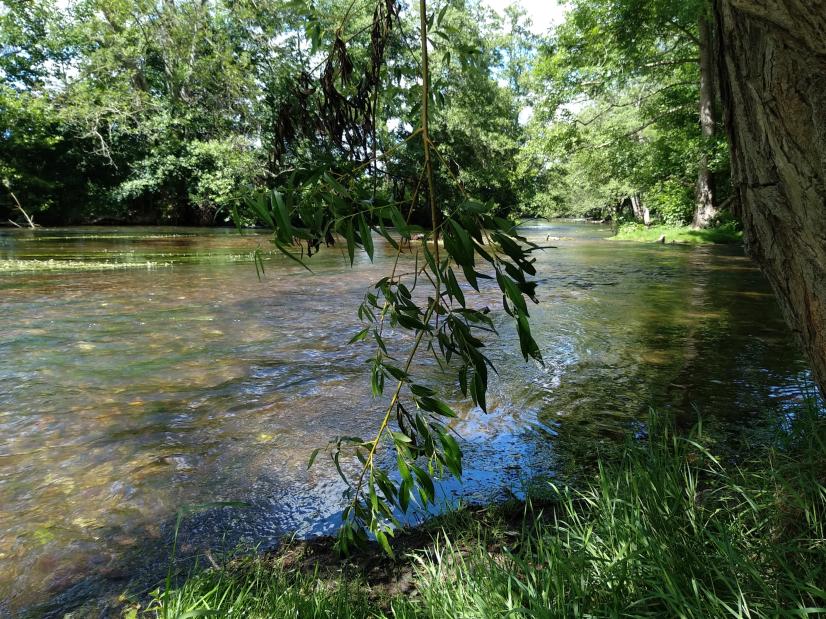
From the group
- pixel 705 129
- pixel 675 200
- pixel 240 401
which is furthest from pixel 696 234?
pixel 240 401

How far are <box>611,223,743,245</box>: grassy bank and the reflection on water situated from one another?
11.2m

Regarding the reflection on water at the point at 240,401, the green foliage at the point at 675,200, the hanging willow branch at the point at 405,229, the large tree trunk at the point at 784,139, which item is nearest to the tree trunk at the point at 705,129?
the green foliage at the point at 675,200

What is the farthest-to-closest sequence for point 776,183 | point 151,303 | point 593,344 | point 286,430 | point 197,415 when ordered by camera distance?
1. point 151,303
2. point 593,344
3. point 197,415
4. point 286,430
5. point 776,183

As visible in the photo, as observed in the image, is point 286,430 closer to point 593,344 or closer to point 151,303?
point 593,344

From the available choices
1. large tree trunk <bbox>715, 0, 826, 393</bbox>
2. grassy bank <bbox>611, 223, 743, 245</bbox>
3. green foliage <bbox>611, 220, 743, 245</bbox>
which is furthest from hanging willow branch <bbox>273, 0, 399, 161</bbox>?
grassy bank <bbox>611, 223, 743, 245</bbox>

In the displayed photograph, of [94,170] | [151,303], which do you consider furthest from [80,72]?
[151,303]

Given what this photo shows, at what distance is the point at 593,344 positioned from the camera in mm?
5793

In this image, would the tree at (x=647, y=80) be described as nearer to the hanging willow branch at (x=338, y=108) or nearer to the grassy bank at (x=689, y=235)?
the grassy bank at (x=689, y=235)

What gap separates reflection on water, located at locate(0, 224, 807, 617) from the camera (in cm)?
249

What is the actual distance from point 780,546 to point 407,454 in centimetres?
120

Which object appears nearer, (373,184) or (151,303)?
(373,184)

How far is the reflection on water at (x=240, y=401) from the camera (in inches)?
98.0

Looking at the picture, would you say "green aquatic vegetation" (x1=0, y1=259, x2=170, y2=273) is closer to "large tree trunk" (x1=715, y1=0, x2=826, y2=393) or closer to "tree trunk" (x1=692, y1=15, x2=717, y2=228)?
"large tree trunk" (x1=715, y1=0, x2=826, y2=393)

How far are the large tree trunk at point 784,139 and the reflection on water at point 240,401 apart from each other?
5.35 feet
